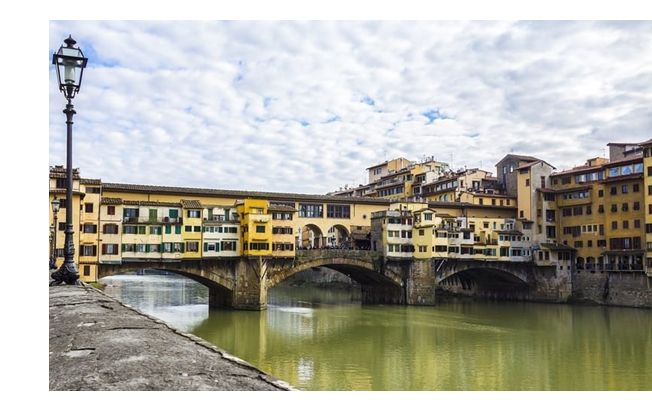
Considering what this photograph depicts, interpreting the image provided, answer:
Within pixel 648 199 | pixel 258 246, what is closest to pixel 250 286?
pixel 258 246

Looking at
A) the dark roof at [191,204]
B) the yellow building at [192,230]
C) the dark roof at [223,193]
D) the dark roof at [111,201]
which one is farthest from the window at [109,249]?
the dark roof at [191,204]

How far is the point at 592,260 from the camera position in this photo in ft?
170

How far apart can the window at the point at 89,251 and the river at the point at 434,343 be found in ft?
20.4

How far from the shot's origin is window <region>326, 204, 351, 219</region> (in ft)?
178

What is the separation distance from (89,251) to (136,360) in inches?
1420

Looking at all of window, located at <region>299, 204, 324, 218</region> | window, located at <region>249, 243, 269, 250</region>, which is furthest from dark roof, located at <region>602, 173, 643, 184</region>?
window, located at <region>249, 243, 269, 250</region>

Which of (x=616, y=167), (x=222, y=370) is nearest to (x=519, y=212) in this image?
(x=616, y=167)

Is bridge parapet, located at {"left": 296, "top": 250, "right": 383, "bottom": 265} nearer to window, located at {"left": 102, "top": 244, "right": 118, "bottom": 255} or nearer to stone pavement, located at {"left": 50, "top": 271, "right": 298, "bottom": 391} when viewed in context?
window, located at {"left": 102, "top": 244, "right": 118, "bottom": 255}

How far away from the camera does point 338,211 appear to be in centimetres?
5478

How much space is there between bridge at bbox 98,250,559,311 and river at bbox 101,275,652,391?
7.16 feet

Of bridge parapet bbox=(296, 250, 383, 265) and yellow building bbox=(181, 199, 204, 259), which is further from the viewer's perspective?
bridge parapet bbox=(296, 250, 383, 265)

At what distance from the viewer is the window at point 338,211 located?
2138 inches

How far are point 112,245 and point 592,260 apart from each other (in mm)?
42269

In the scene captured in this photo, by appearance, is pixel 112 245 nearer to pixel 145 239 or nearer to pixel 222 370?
pixel 145 239
